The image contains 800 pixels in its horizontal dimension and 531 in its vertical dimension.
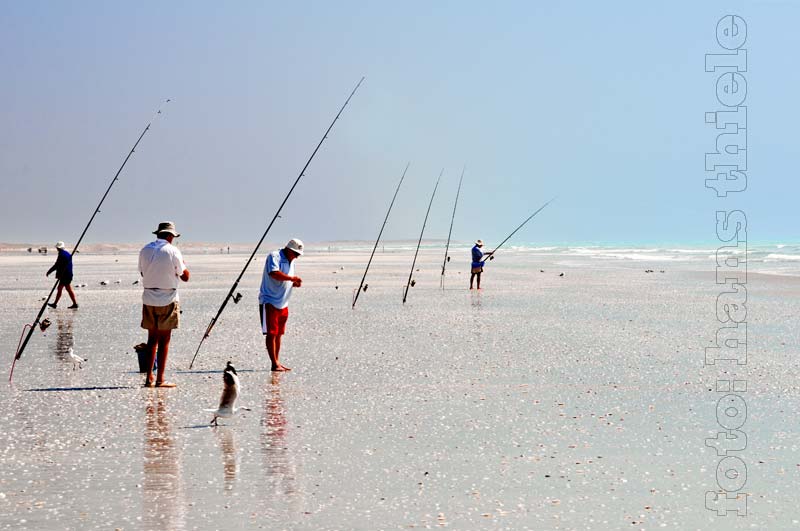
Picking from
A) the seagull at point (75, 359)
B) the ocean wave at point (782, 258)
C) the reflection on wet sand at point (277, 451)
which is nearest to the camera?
the reflection on wet sand at point (277, 451)

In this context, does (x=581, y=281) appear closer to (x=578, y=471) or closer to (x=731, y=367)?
(x=731, y=367)

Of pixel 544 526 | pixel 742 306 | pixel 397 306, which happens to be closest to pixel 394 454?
pixel 544 526

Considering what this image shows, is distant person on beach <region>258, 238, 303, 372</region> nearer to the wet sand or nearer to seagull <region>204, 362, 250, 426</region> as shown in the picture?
the wet sand

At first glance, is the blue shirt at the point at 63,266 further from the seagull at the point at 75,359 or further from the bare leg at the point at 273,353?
the bare leg at the point at 273,353

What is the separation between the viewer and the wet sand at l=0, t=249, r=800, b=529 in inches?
193

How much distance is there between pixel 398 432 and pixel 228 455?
4.38 ft

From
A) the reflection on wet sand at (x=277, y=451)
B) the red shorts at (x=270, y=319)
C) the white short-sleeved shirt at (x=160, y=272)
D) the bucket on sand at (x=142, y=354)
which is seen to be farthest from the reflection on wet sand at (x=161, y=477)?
the red shorts at (x=270, y=319)

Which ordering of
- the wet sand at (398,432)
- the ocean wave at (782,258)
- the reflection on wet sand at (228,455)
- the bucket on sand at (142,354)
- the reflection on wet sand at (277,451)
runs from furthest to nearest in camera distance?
1. the ocean wave at (782,258)
2. the bucket on sand at (142,354)
3. the reflection on wet sand at (228,455)
4. the reflection on wet sand at (277,451)
5. the wet sand at (398,432)

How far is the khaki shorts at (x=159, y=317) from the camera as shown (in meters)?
8.84

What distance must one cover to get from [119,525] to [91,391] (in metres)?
4.25

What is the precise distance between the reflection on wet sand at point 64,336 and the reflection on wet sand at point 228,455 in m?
4.51

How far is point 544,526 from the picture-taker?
182 inches

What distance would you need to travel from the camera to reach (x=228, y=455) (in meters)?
6.09

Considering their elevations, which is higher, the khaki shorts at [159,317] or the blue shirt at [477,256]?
the blue shirt at [477,256]
